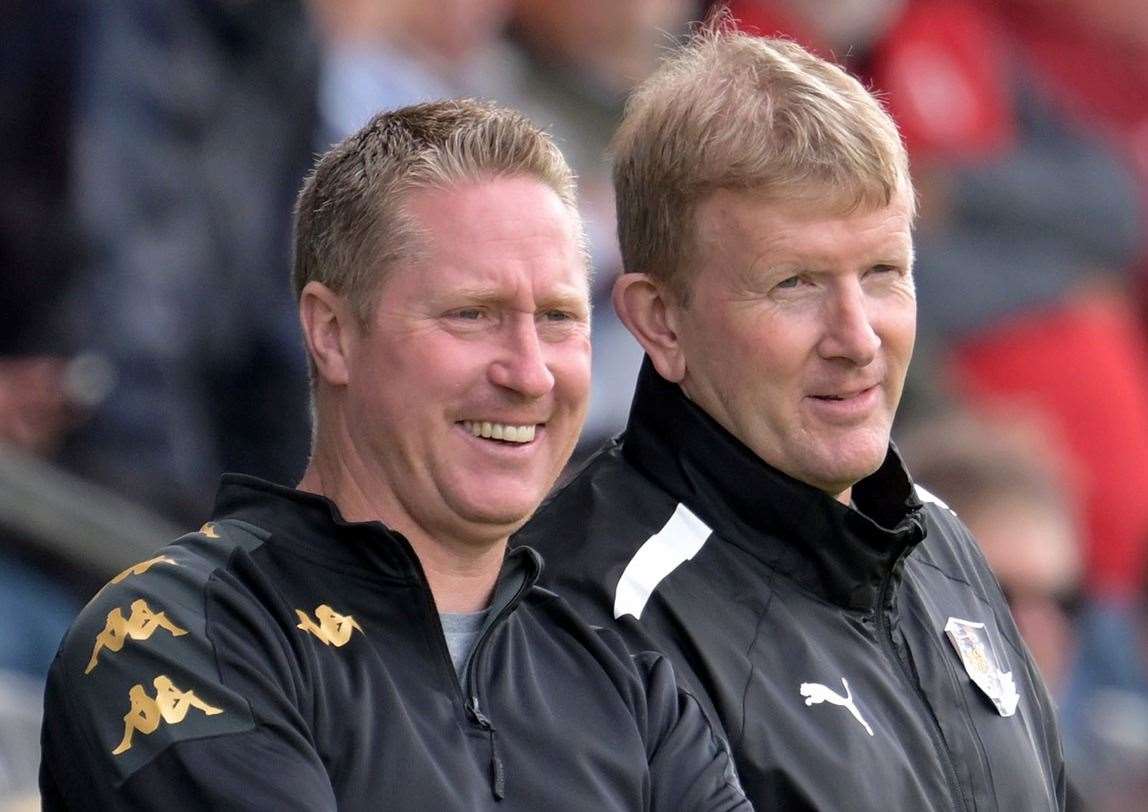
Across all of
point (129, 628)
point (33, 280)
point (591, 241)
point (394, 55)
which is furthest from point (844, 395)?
point (394, 55)

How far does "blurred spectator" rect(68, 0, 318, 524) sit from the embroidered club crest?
6.78 feet

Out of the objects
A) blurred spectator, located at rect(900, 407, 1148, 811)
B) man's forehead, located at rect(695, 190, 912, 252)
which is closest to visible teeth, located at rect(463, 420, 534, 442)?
man's forehead, located at rect(695, 190, 912, 252)

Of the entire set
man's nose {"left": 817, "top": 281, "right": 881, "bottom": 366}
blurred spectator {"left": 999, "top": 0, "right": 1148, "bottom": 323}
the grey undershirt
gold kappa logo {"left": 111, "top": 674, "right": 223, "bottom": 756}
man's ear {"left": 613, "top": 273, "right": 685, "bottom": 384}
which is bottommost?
gold kappa logo {"left": 111, "top": 674, "right": 223, "bottom": 756}

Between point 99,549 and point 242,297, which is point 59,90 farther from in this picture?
point 99,549

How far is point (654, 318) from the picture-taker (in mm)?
2629

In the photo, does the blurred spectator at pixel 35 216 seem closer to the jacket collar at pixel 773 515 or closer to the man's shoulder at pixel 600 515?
the man's shoulder at pixel 600 515

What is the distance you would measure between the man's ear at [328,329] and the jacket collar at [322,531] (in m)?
0.14

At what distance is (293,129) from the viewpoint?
4.65m

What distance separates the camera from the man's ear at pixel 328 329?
7.14ft

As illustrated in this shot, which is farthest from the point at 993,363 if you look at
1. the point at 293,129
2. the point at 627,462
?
the point at 627,462

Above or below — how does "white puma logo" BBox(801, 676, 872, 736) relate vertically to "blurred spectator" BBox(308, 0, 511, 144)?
below

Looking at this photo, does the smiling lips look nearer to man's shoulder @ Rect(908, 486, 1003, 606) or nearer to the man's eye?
man's shoulder @ Rect(908, 486, 1003, 606)

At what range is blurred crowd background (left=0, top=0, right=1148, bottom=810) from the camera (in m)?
4.18

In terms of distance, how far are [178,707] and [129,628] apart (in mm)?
95
